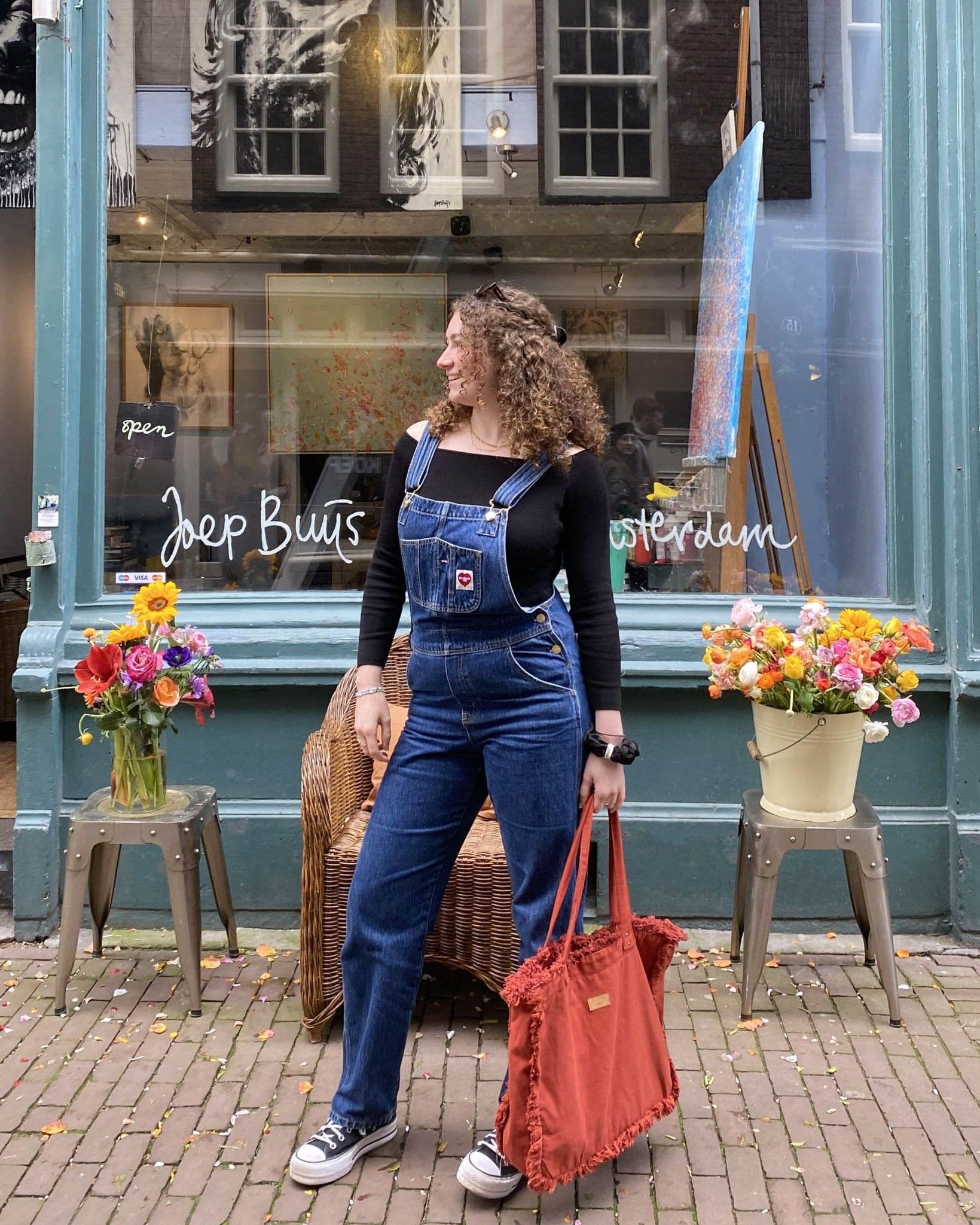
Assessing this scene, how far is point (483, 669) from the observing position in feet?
7.97

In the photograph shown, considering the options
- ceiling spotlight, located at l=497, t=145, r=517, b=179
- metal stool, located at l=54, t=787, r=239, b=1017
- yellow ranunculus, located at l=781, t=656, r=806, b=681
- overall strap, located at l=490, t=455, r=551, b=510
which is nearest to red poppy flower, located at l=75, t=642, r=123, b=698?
metal stool, located at l=54, t=787, r=239, b=1017

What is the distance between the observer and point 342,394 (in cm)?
449

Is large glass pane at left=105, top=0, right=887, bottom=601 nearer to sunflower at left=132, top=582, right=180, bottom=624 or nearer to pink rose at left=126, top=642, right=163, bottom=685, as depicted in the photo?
sunflower at left=132, top=582, right=180, bottom=624

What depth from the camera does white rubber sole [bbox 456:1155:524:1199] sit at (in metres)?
2.50

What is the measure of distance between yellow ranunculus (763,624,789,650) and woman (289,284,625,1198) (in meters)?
0.90

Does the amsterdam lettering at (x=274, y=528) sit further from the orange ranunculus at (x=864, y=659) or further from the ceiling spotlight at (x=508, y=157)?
the orange ranunculus at (x=864, y=659)

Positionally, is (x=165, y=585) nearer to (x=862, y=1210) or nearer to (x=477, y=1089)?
(x=477, y=1089)

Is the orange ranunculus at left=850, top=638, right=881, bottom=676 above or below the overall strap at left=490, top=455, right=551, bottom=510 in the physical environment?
below

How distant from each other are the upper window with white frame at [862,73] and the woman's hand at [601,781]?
9.70 ft

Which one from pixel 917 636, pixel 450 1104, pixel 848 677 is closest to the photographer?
pixel 450 1104

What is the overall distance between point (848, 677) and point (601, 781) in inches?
41.2

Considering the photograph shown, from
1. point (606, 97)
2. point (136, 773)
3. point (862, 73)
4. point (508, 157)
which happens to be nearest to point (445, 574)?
point (136, 773)

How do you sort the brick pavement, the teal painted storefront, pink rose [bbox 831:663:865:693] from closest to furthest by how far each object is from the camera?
the brick pavement
pink rose [bbox 831:663:865:693]
the teal painted storefront

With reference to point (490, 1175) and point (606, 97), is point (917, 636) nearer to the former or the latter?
point (490, 1175)
